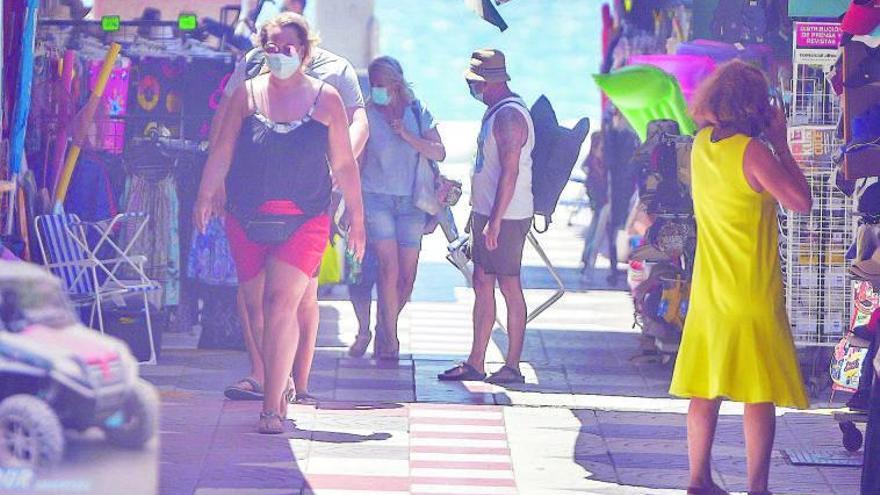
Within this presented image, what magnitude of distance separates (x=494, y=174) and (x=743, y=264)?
10.8 feet

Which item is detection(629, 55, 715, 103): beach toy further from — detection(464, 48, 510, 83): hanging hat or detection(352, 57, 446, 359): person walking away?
detection(352, 57, 446, 359): person walking away

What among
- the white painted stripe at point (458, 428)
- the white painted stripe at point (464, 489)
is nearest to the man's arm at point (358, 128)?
the white painted stripe at point (458, 428)

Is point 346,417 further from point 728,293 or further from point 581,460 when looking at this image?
point 728,293

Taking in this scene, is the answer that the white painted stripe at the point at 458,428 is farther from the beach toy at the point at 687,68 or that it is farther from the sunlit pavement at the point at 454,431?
the beach toy at the point at 687,68

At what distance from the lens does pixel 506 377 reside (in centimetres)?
990

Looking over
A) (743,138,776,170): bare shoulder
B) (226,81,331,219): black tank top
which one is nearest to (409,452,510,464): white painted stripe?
(226,81,331,219): black tank top

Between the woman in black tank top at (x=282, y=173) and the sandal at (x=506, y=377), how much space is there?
1.98 m

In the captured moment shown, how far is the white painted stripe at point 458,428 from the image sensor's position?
846cm

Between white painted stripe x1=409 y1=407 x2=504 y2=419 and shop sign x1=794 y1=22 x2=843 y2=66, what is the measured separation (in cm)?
236

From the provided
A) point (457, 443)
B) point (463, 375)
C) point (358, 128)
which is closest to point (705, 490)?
point (457, 443)

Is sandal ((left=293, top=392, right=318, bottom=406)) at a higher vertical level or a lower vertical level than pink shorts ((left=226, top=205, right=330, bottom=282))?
lower

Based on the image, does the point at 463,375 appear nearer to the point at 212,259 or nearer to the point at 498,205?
the point at 498,205

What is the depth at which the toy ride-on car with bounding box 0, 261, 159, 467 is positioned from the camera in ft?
13.7

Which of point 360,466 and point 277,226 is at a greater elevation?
point 277,226
